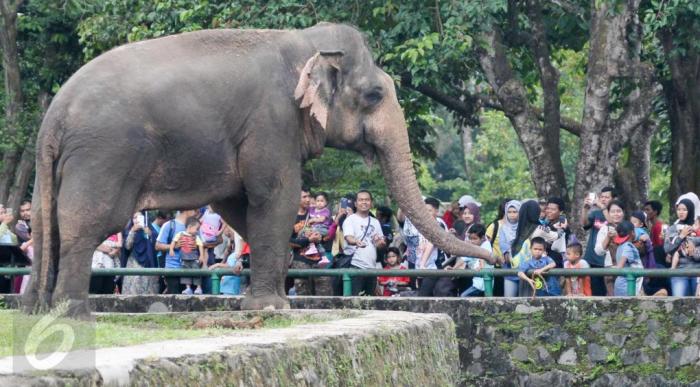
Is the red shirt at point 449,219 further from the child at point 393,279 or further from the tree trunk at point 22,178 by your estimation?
the tree trunk at point 22,178

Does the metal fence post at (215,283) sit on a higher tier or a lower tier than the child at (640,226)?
lower

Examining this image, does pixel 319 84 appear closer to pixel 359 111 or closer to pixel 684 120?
pixel 359 111

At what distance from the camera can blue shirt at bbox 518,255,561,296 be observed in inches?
574

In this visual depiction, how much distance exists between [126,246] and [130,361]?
35.8 feet

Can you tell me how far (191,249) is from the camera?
1691 centimetres

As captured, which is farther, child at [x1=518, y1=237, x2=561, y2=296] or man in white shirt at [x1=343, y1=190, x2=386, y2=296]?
man in white shirt at [x1=343, y1=190, x2=386, y2=296]

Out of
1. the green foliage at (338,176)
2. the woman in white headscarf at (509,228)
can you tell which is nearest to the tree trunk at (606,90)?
the woman in white headscarf at (509,228)

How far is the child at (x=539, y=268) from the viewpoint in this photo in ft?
47.1

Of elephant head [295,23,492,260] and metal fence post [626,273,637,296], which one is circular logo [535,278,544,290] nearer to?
metal fence post [626,273,637,296]

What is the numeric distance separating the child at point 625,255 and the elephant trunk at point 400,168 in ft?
7.35

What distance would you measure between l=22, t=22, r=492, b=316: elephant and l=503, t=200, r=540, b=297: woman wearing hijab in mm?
2157

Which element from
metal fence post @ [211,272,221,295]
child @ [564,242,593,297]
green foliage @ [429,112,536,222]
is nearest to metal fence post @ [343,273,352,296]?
metal fence post @ [211,272,221,295]

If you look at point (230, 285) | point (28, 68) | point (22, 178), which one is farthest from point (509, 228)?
point (28, 68)

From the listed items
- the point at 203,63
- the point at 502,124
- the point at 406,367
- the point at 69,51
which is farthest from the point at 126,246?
the point at 502,124
